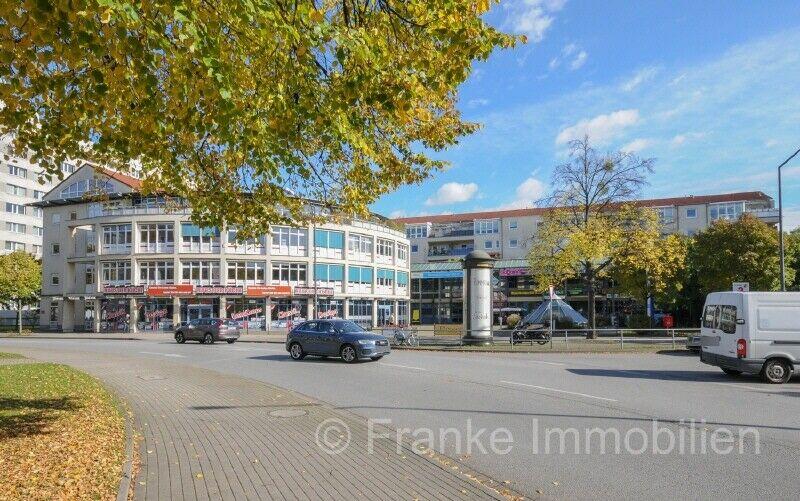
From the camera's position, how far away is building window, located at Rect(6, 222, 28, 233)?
255 feet

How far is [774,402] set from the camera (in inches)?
450

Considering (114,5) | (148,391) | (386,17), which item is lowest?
(148,391)

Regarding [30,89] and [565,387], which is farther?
[565,387]

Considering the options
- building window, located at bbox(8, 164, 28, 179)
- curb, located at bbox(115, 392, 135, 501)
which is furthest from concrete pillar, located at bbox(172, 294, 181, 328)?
curb, located at bbox(115, 392, 135, 501)

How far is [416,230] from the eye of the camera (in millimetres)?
94250

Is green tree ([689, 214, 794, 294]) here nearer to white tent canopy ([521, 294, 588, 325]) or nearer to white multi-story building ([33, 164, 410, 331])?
white tent canopy ([521, 294, 588, 325])

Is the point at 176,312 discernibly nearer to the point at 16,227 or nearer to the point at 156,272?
the point at 156,272

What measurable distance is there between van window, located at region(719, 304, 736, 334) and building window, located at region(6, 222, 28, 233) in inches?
3373

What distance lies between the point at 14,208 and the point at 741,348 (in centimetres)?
8695

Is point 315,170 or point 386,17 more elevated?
point 386,17

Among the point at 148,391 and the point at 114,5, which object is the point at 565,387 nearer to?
the point at 148,391

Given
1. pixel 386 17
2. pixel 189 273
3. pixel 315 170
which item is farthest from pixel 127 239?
pixel 386 17

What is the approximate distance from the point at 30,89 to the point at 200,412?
6.02 metres

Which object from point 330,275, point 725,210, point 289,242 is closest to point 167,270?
point 289,242
